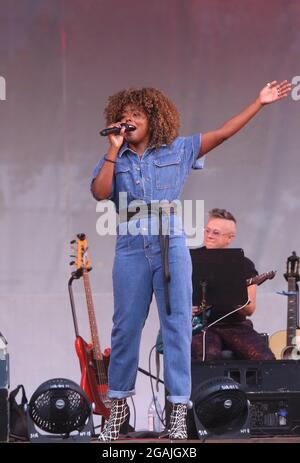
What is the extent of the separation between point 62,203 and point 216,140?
2288mm

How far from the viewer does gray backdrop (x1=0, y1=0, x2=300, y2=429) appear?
682 cm

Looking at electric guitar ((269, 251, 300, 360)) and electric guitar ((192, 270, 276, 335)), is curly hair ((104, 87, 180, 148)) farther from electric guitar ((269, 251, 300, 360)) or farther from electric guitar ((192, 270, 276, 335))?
electric guitar ((269, 251, 300, 360))

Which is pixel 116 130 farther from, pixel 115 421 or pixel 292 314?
pixel 292 314

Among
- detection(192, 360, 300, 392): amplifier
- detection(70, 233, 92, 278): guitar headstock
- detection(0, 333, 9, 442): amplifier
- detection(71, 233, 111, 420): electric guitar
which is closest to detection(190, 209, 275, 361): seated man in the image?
detection(192, 360, 300, 392): amplifier

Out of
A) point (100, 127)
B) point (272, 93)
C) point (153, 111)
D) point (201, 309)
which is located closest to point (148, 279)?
point (153, 111)

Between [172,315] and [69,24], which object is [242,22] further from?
[172,315]

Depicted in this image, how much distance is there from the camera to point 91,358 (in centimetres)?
639

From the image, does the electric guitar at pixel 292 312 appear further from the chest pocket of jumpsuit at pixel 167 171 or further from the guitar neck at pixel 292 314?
the chest pocket of jumpsuit at pixel 167 171

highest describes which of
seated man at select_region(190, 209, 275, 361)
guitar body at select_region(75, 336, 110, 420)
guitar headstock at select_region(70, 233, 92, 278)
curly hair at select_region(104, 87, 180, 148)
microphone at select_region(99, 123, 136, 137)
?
curly hair at select_region(104, 87, 180, 148)

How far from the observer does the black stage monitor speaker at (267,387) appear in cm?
544

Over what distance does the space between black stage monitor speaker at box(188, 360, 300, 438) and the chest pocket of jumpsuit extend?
1.24 meters

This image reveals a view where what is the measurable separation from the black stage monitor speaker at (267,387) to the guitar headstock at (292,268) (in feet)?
2.65

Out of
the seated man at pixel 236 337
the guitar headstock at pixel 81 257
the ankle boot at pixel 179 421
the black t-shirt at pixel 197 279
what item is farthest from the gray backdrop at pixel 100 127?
the ankle boot at pixel 179 421

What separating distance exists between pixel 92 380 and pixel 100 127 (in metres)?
1.68
